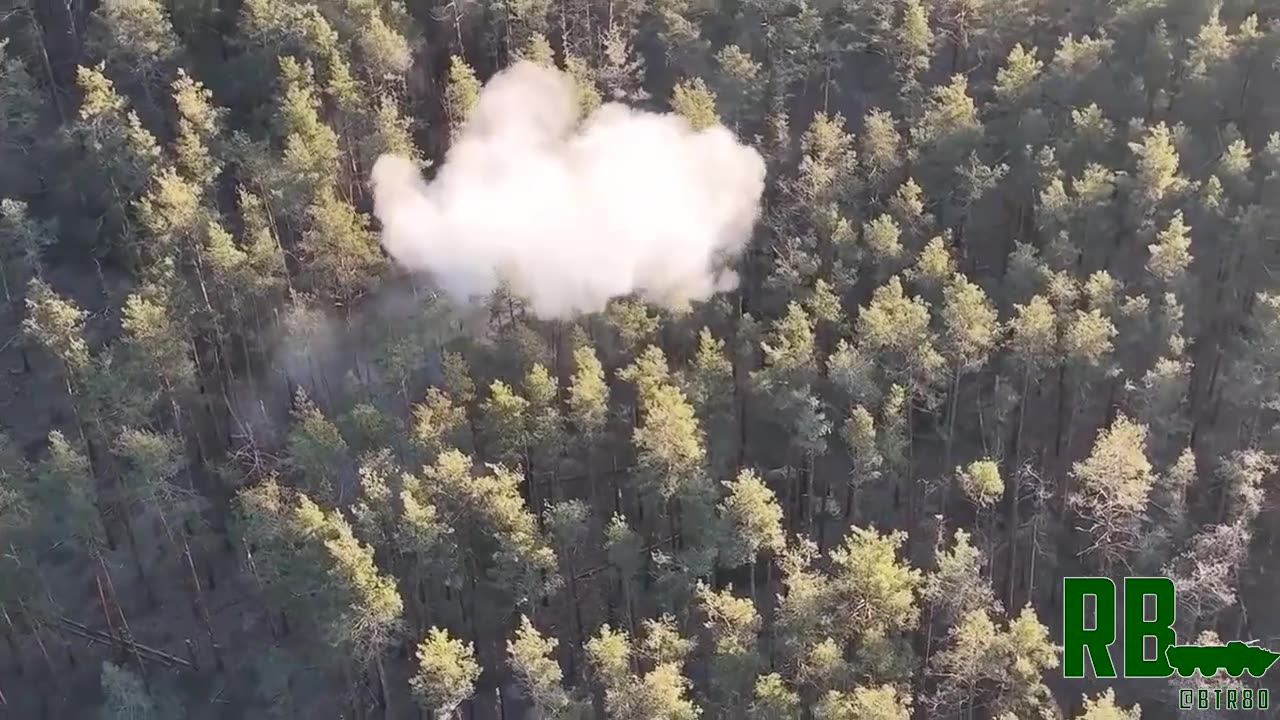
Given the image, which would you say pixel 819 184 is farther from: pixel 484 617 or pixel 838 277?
pixel 484 617

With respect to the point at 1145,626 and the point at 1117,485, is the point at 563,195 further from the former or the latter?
the point at 1145,626

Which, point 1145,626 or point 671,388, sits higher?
point 671,388

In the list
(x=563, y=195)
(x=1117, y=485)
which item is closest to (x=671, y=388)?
(x=563, y=195)

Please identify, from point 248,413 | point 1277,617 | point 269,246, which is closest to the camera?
point 1277,617

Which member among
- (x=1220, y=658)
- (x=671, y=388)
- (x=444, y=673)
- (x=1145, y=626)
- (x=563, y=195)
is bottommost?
(x=444, y=673)

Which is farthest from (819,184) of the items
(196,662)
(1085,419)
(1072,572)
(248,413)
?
(196,662)

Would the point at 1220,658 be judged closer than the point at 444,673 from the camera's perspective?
No

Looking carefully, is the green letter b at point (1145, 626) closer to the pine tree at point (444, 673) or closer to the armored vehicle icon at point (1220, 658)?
the armored vehicle icon at point (1220, 658)
